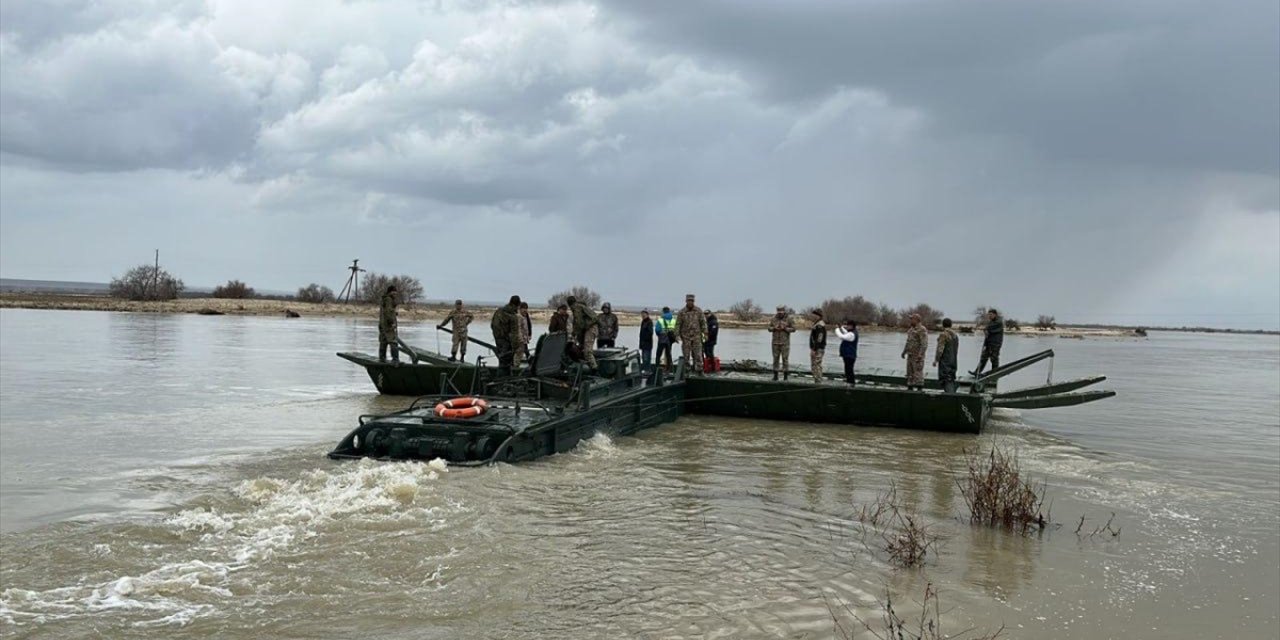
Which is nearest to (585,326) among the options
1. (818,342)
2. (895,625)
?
(818,342)

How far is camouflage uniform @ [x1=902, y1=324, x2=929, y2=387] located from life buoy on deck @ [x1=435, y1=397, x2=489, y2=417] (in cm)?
862

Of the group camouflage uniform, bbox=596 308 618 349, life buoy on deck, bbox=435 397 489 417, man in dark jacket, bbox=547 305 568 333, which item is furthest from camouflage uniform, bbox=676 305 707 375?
life buoy on deck, bbox=435 397 489 417

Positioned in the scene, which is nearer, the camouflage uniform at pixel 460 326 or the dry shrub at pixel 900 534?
the dry shrub at pixel 900 534

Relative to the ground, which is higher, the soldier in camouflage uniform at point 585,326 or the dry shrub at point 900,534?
the soldier in camouflage uniform at point 585,326

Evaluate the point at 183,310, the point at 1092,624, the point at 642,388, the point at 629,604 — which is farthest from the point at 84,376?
the point at 183,310

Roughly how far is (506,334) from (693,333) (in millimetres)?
4876

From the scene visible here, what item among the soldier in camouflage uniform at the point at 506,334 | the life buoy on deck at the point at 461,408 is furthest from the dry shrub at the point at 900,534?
the soldier in camouflage uniform at the point at 506,334

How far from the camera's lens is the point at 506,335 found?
1480 cm

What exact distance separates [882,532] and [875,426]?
900 centimetres

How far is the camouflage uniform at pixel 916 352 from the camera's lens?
54.1 ft

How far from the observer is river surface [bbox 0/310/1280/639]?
232 inches

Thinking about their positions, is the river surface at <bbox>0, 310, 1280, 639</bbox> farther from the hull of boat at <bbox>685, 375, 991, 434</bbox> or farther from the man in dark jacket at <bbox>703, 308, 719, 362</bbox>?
the man in dark jacket at <bbox>703, 308, 719, 362</bbox>

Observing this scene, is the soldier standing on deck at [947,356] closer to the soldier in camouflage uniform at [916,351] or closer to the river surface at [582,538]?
the soldier in camouflage uniform at [916,351]

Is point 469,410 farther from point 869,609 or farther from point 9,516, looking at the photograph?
point 869,609
